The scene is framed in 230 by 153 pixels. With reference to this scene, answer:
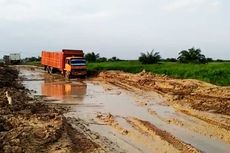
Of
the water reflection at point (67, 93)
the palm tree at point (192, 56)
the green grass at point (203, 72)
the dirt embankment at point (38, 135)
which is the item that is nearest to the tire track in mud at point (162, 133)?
the dirt embankment at point (38, 135)

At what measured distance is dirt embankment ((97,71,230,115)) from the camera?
22.0m

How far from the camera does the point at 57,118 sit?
52.0ft

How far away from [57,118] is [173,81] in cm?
1750

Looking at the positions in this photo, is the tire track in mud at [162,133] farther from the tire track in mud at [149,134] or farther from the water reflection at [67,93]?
the water reflection at [67,93]

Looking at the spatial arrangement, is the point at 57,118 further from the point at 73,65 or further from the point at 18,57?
the point at 18,57

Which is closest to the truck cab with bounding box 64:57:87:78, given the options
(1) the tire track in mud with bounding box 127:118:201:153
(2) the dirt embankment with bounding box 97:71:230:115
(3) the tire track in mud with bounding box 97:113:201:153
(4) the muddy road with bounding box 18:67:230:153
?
(2) the dirt embankment with bounding box 97:71:230:115

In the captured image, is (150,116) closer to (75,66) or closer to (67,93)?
(67,93)

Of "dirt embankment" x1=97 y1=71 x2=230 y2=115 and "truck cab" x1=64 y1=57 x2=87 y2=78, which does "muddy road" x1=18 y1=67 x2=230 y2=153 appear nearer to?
"dirt embankment" x1=97 y1=71 x2=230 y2=115

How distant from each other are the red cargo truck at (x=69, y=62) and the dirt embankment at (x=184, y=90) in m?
2.39

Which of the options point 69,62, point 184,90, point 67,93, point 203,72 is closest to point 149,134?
point 67,93

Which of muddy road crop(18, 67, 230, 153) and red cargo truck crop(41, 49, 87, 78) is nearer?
muddy road crop(18, 67, 230, 153)

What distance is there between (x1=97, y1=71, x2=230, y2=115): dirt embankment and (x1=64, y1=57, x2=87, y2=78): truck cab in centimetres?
215

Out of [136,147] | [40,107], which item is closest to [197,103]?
[40,107]

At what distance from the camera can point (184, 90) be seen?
2834 centimetres
